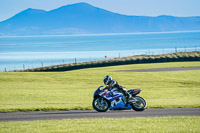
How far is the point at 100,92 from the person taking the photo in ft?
55.4

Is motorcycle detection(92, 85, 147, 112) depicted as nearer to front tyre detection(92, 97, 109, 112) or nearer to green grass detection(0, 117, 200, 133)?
front tyre detection(92, 97, 109, 112)

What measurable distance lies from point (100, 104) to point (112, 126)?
4.60 metres

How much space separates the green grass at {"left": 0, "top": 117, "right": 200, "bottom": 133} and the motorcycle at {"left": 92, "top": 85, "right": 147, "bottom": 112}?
8.31ft

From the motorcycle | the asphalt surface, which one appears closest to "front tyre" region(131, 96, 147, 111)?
the motorcycle

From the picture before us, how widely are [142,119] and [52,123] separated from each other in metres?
3.60

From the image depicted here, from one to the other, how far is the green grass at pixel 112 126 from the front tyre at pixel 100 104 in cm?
279

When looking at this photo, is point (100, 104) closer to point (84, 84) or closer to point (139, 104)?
point (139, 104)

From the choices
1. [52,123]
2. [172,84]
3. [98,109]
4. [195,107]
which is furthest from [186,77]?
[52,123]

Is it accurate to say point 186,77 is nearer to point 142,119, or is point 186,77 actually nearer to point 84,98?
point 84,98

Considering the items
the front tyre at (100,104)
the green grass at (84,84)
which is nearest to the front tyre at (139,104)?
the front tyre at (100,104)

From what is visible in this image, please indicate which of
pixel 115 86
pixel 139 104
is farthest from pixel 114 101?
pixel 139 104

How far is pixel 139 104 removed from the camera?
17453 millimetres

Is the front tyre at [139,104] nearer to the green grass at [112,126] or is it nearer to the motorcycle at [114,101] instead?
the motorcycle at [114,101]

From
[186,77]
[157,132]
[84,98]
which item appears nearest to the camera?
[157,132]
